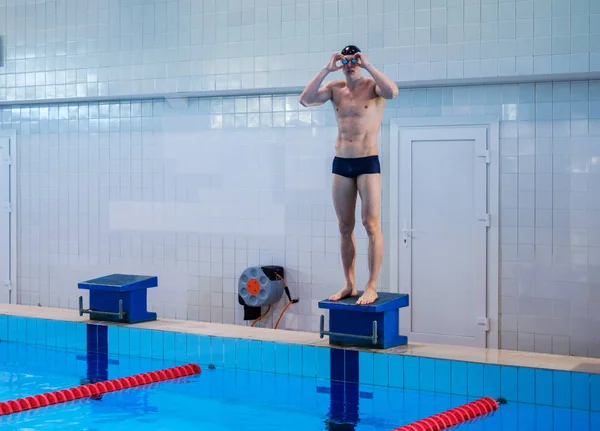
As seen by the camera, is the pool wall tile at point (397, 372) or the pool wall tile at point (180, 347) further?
the pool wall tile at point (180, 347)

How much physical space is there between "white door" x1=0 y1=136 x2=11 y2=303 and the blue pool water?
11.5 feet

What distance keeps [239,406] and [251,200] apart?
3451 mm

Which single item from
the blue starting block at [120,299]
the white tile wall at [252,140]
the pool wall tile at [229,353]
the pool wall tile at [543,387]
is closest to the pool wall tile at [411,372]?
the pool wall tile at [543,387]

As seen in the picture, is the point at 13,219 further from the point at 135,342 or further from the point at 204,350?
the point at 204,350

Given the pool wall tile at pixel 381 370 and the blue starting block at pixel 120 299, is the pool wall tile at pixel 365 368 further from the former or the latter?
the blue starting block at pixel 120 299

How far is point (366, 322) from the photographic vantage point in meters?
7.43

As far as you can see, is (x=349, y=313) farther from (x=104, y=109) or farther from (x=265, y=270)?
(x=104, y=109)

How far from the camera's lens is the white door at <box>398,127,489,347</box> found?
8688 mm

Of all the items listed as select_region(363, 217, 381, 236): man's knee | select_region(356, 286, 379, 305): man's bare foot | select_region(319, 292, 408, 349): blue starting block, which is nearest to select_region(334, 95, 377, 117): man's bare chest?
select_region(363, 217, 381, 236): man's knee

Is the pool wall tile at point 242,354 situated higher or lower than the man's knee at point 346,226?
lower

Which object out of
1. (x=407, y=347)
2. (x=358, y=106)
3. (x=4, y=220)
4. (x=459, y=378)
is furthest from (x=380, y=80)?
(x=4, y=220)

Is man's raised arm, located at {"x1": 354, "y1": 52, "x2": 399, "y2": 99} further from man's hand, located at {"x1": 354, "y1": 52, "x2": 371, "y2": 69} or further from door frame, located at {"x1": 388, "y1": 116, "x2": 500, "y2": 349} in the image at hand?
door frame, located at {"x1": 388, "y1": 116, "x2": 500, "y2": 349}

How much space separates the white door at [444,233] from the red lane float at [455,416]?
2.26 m

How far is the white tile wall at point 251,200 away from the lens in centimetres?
829
